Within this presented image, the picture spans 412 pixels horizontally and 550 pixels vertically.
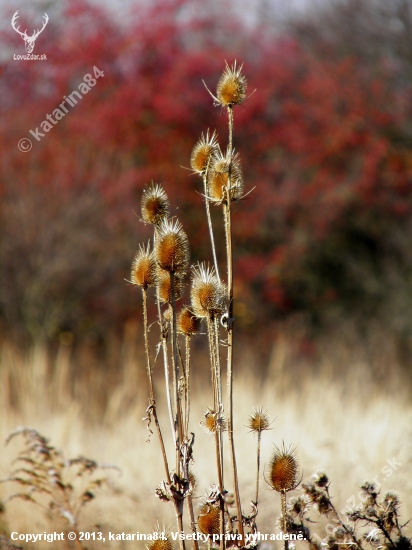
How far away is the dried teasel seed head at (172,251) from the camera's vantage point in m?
1.70

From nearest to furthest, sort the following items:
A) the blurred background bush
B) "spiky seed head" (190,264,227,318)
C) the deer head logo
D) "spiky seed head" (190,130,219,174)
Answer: "spiky seed head" (190,264,227,318) < "spiky seed head" (190,130,219,174) < the blurred background bush < the deer head logo

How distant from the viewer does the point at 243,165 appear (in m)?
9.31

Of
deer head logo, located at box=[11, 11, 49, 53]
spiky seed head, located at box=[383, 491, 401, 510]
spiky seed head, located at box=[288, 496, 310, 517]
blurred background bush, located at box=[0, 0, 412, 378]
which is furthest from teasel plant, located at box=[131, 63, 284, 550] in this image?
deer head logo, located at box=[11, 11, 49, 53]

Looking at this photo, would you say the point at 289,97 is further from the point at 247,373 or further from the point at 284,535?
the point at 284,535

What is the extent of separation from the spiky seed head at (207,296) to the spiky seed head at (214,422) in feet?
0.83

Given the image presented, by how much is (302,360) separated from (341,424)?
132 inches

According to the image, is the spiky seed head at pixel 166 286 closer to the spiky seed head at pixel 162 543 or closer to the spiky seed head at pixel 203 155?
the spiky seed head at pixel 203 155

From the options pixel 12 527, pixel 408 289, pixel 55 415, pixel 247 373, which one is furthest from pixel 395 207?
pixel 12 527

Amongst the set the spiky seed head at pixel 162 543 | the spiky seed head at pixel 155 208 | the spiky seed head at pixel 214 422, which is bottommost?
the spiky seed head at pixel 162 543

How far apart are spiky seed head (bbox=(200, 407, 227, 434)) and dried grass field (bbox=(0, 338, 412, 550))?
0.26 metres

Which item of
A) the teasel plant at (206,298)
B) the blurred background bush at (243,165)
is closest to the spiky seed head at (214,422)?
the teasel plant at (206,298)

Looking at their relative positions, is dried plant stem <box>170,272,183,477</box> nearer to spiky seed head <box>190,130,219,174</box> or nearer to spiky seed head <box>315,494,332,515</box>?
spiky seed head <box>190,130,219,174</box>

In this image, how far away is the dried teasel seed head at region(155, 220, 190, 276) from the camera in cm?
170

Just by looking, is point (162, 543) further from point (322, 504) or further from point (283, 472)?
point (322, 504)
